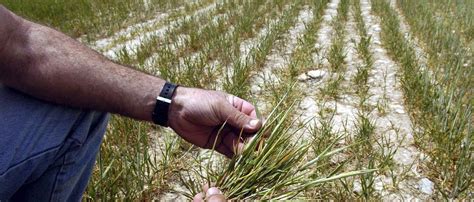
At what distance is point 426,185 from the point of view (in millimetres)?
2096

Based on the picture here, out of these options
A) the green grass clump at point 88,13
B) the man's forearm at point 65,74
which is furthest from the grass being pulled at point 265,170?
the green grass clump at point 88,13

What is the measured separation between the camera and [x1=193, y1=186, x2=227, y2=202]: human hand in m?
1.35

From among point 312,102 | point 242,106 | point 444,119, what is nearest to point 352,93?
point 312,102

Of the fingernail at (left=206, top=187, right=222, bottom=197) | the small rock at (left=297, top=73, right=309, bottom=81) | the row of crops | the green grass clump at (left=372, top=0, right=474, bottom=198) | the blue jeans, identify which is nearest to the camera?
the blue jeans

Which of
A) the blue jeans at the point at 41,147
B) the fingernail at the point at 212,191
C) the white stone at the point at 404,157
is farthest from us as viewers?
the white stone at the point at 404,157

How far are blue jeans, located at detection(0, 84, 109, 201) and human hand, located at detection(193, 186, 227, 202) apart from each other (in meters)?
0.43

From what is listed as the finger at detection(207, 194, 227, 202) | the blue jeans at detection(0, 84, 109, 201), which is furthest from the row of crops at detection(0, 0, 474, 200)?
the blue jeans at detection(0, 84, 109, 201)

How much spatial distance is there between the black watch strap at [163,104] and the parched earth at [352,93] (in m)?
0.53

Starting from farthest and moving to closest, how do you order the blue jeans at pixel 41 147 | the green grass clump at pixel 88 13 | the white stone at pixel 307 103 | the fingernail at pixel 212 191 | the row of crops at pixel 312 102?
the green grass clump at pixel 88 13
the white stone at pixel 307 103
the row of crops at pixel 312 102
the fingernail at pixel 212 191
the blue jeans at pixel 41 147

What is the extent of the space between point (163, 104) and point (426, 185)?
1357 millimetres

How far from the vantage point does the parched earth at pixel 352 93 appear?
7.04ft

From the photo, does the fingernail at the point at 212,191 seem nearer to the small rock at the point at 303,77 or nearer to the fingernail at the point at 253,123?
the fingernail at the point at 253,123

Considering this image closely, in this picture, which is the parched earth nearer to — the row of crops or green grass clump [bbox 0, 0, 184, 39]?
the row of crops

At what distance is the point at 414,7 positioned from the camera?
6438 mm
